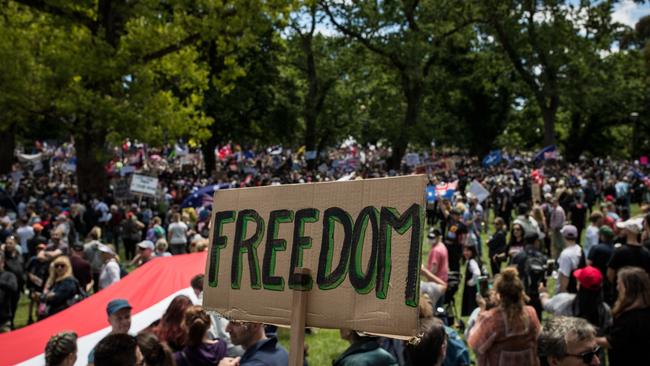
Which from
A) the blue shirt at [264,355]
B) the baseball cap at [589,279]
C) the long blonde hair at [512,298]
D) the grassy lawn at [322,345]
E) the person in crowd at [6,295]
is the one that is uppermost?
the baseball cap at [589,279]

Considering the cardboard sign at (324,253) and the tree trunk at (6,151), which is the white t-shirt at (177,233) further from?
the tree trunk at (6,151)

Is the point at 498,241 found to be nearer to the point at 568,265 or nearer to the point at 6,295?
the point at 568,265

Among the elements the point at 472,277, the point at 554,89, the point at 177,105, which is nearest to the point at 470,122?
the point at 554,89

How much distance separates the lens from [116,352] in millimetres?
3648

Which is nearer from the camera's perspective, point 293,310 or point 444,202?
point 293,310

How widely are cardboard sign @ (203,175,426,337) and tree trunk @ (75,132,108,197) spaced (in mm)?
17213

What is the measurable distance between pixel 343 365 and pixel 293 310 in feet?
2.36

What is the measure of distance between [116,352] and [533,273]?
4.93 m

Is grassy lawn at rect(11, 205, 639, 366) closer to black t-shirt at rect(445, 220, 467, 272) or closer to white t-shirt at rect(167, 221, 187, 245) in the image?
black t-shirt at rect(445, 220, 467, 272)

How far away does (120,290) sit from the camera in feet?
23.3

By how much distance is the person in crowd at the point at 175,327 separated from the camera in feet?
16.3

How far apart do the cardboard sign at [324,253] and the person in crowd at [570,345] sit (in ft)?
4.48

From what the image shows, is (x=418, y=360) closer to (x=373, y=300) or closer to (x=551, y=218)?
(x=373, y=300)

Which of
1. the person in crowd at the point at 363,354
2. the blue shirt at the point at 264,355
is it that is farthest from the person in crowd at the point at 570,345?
the blue shirt at the point at 264,355
